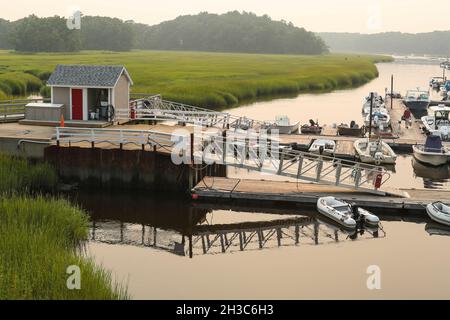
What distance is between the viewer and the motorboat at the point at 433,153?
149ft

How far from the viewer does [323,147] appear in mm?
47094

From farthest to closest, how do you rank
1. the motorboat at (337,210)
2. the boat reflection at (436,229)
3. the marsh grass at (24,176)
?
the marsh grass at (24,176) < the boat reflection at (436,229) < the motorboat at (337,210)

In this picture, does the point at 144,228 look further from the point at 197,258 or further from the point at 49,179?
the point at 49,179

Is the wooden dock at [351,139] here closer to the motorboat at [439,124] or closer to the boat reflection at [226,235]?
the motorboat at [439,124]

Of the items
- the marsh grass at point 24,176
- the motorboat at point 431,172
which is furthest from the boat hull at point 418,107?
the marsh grass at point 24,176

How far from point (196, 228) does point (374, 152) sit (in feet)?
63.7

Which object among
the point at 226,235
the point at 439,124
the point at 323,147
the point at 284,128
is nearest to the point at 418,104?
the point at 439,124

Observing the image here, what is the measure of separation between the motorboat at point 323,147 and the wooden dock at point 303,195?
1145cm

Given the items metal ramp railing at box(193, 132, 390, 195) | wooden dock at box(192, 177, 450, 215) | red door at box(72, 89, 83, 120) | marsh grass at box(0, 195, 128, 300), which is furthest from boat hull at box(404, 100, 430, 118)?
marsh grass at box(0, 195, 128, 300)

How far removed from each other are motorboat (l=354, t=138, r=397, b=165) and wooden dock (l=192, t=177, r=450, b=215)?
9.92 m

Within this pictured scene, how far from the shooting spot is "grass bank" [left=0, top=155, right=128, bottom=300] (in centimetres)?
1864

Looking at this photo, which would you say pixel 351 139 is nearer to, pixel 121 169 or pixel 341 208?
pixel 341 208

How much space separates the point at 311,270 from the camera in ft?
81.6

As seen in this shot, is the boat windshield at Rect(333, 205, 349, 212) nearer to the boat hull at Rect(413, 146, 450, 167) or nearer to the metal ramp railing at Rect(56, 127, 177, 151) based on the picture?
the metal ramp railing at Rect(56, 127, 177, 151)
